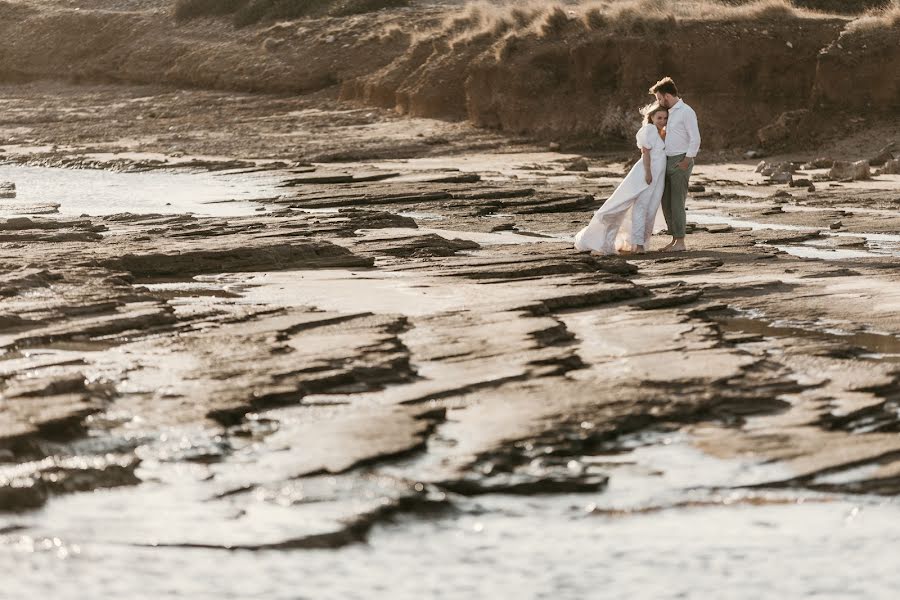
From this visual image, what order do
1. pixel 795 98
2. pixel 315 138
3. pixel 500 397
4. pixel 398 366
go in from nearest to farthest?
1. pixel 500 397
2. pixel 398 366
3. pixel 795 98
4. pixel 315 138

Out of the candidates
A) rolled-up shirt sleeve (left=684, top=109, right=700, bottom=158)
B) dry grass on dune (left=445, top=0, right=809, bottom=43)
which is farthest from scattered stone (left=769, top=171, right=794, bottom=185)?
rolled-up shirt sleeve (left=684, top=109, right=700, bottom=158)

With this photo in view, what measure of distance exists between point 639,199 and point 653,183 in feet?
0.55

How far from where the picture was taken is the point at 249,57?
102ft

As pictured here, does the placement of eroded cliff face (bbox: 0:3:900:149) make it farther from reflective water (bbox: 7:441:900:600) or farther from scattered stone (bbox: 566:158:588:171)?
reflective water (bbox: 7:441:900:600)

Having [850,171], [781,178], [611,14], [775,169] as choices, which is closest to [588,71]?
[611,14]

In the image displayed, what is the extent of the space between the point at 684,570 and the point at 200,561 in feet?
5.21

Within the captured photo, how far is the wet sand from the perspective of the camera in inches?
177

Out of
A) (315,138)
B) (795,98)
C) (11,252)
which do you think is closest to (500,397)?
(11,252)

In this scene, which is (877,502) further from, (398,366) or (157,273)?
(157,273)

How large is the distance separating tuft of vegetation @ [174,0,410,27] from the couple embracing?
23765 mm

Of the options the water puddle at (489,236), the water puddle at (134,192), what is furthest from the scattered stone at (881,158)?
the water puddle at (134,192)

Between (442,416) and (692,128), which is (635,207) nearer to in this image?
(692,128)

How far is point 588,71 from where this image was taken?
75.0 feet

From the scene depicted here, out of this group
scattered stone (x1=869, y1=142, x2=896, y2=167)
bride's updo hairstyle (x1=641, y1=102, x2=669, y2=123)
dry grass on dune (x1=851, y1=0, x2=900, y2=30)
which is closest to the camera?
bride's updo hairstyle (x1=641, y1=102, x2=669, y2=123)
